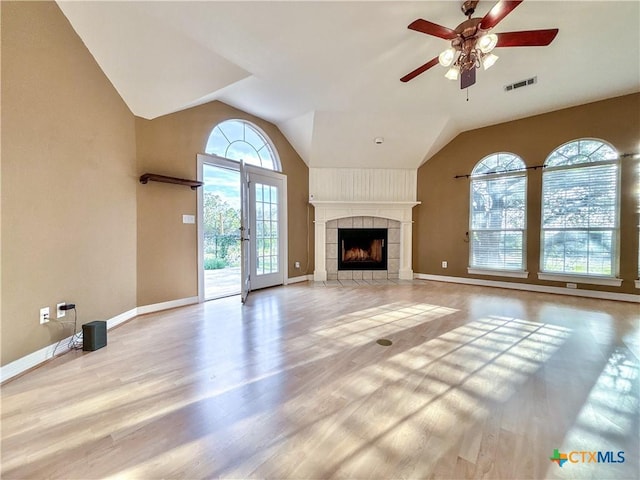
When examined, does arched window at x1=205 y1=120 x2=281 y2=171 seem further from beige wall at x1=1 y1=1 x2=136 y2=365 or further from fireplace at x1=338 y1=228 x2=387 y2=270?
fireplace at x1=338 y1=228 x2=387 y2=270

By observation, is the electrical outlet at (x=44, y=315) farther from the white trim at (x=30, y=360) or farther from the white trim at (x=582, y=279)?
the white trim at (x=582, y=279)

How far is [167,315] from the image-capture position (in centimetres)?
335

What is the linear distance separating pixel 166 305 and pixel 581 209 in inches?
254

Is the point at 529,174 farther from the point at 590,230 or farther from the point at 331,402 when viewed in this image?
the point at 331,402

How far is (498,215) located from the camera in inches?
197

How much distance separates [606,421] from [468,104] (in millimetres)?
4283

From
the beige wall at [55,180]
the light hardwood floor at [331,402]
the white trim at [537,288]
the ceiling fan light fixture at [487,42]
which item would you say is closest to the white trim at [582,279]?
the white trim at [537,288]

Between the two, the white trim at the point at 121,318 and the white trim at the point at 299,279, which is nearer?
the white trim at the point at 121,318

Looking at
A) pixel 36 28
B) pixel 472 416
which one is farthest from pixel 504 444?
pixel 36 28

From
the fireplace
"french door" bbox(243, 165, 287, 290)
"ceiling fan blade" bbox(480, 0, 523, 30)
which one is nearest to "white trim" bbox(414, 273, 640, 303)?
the fireplace

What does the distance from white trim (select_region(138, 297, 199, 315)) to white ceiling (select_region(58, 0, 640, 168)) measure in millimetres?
2415

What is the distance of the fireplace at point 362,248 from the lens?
19.2 feet

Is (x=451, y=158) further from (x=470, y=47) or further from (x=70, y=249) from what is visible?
(x=70, y=249)

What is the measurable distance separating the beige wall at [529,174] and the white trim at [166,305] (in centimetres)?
458
